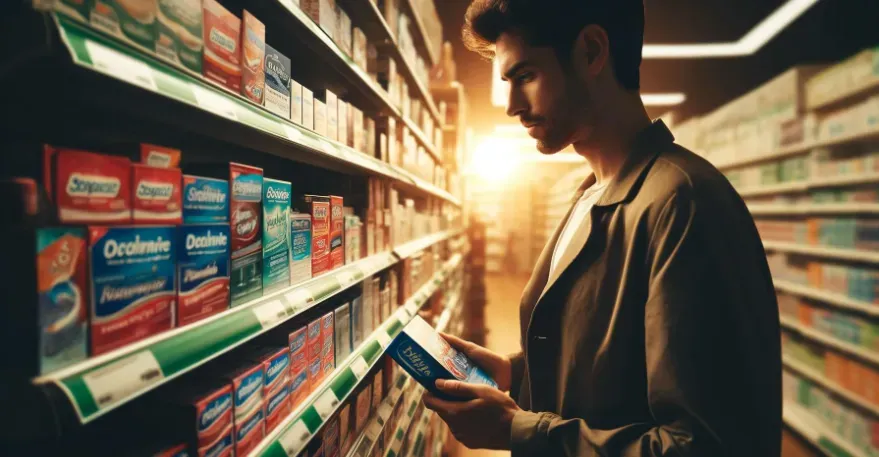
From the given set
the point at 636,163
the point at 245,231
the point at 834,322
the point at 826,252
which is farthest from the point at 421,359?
the point at 834,322

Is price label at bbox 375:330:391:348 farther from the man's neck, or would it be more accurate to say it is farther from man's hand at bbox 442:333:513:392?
the man's neck

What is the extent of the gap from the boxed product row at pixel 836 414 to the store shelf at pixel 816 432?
0.03 m

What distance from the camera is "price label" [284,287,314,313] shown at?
1.07 metres

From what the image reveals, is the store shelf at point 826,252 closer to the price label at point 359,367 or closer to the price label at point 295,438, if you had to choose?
the price label at point 359,367

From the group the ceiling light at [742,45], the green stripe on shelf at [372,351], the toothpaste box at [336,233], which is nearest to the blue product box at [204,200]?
the toothpaste box at [336,233]

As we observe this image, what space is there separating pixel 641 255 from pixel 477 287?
19.7 ft

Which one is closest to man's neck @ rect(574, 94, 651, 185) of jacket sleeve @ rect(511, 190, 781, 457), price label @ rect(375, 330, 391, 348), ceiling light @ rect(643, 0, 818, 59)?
jacket sleeve @ rect(511, 190, 781, 457)

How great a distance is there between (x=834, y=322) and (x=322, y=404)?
166 inches

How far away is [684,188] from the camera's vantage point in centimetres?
88

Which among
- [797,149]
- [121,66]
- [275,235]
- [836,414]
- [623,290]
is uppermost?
[797,149]

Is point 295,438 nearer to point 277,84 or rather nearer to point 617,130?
point 277,84

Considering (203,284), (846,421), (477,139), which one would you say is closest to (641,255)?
(203,284)

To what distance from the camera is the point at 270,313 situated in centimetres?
97

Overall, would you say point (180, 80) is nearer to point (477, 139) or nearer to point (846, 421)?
point (846, 421)
